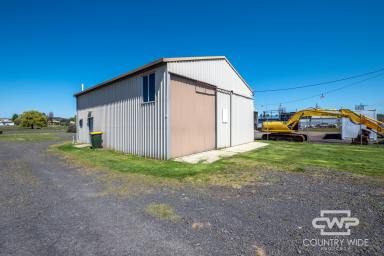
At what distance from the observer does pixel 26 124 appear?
61062 millimetres

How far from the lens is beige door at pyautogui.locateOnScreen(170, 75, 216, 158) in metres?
9.37

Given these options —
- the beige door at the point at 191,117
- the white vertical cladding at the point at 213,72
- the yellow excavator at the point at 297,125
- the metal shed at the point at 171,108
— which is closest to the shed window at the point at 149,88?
the metal shed at the point at 171,108

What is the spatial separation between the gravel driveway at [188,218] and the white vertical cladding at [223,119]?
23.4 ft

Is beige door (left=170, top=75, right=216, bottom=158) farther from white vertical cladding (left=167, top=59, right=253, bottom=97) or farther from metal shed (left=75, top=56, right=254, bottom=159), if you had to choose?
white vertical cladding (left=167, top=59, right=253, bottom=97)

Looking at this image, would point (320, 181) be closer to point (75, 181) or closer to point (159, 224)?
point (159, 224)

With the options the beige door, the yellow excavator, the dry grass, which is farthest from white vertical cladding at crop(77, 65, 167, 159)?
the yellow excavator

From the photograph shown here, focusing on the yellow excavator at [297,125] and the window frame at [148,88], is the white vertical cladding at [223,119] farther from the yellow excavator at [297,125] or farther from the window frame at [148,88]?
the yellow excavator at [297,125]

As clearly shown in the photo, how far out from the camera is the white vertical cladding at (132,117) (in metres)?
9.20

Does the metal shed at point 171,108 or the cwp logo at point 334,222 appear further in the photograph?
the metal shed at point 171,108

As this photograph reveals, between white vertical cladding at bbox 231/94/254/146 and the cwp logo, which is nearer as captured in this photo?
the cwp logo

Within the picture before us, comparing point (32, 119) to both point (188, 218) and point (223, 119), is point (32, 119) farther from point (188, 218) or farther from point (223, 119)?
point (188, 218)

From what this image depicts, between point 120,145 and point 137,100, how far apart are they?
313cm

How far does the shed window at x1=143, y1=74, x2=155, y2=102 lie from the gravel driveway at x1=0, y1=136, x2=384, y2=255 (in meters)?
5.08

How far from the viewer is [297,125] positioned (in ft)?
57.9
